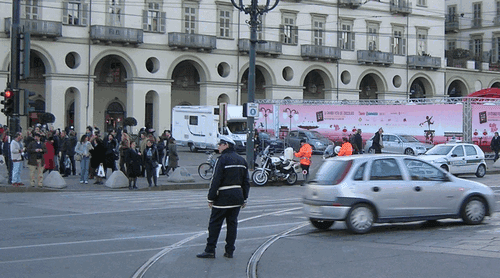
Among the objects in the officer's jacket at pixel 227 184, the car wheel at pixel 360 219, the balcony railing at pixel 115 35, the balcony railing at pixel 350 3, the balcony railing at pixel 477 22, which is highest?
the balcony railing at pixel 477 22

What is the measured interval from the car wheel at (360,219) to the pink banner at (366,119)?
30.7m

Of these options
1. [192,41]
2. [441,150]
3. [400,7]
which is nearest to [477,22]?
[400,7]

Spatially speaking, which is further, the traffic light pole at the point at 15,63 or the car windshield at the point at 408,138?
the car windshield at the point at 408,138

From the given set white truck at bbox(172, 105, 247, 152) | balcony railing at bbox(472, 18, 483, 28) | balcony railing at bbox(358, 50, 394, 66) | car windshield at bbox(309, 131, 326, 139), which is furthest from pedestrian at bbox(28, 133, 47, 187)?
balcony railing at bbox(472, 18, 483, 28)

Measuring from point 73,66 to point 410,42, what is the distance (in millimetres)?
31159

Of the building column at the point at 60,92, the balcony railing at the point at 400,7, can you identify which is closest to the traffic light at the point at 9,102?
the building column at the point at 60,92

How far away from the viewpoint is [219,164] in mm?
10789

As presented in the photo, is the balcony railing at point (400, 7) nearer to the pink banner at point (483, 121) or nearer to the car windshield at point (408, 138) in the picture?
the car windshield at point (408, 138)

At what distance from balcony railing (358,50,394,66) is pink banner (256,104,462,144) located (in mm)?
15567

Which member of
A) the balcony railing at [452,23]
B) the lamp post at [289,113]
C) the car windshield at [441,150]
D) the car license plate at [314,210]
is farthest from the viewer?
the balcony railing at [452,23]

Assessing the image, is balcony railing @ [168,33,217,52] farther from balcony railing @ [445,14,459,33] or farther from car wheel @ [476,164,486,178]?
balcony railing @ [445,14,459,33]

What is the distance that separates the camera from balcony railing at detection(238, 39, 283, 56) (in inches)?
2277

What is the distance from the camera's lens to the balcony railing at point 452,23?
76938mm

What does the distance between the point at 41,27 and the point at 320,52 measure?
2316 cm
